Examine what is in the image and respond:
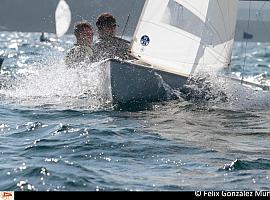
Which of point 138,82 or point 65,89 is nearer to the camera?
point 138,82

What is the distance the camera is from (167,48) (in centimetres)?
1056

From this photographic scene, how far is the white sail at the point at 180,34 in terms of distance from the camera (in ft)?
34.4

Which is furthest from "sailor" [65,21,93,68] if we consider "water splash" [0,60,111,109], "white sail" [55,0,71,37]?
"white sail" [55,0,71,37]

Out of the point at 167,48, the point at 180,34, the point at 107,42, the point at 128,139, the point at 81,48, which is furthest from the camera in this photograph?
the point at 81,48

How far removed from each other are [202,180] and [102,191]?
3.08 feet

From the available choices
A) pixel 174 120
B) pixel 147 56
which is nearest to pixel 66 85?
pixel 147 56

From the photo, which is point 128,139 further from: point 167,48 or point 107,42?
point 107,42

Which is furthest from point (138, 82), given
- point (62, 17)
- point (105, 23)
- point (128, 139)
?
point (62, 17)

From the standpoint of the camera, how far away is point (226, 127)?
349 inches

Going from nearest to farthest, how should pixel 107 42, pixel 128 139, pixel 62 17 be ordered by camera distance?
pixel 128 139
pixel 107 42
pixel 62 17

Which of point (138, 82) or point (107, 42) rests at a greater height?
point (107, 42)

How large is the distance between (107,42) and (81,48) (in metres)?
0.57

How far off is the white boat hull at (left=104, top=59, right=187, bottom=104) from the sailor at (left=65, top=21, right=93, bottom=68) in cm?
164

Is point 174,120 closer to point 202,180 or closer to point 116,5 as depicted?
point 202,180
